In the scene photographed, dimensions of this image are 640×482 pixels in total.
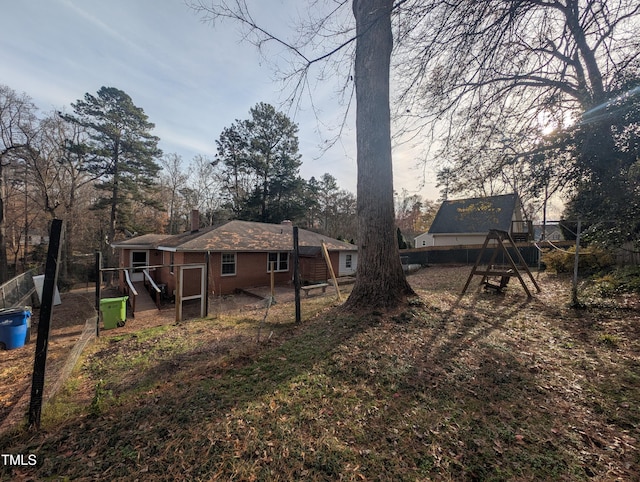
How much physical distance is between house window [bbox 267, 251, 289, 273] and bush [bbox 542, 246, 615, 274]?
13256 mm

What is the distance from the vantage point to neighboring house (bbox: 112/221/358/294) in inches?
511

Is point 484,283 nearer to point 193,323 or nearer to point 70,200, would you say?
point 193,323

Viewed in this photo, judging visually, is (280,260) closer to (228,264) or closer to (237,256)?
(237,256)

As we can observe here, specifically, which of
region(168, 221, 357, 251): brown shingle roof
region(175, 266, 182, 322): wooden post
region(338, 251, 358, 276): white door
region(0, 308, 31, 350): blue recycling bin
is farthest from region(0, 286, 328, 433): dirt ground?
region(338, 251, 358, 276): white door

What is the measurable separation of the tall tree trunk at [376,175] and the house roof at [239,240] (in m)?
6.27

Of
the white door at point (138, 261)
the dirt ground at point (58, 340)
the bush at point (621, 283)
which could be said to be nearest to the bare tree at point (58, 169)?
the white door at point (138, 261)

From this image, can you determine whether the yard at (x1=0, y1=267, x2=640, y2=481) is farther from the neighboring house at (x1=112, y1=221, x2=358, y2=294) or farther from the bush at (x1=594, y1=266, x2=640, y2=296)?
the neighboring house at (x1=112, y1=221, x2=358, y2=294)

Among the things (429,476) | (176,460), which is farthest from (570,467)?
(176,460)

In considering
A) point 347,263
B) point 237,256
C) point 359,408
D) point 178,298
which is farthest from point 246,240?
point 359,408

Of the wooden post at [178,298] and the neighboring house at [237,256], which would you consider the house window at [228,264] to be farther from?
the wooden post at [178,298]

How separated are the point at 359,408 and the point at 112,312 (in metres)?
8.61

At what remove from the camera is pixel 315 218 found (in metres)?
42.0

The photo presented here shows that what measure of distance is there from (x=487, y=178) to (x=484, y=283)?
3.86 metres

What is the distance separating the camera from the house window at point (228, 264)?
44.9 ft
